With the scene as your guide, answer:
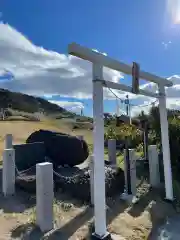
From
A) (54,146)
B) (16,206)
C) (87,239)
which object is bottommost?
(87,239)

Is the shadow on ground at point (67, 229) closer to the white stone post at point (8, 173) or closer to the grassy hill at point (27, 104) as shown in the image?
the white stone post at point (8, 173)

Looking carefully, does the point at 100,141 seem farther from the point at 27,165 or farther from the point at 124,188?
the point at 27,165

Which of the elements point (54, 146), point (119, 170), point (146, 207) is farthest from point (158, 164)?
point (54, 146)

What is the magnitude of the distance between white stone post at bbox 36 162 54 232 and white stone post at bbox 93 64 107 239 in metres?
0.78

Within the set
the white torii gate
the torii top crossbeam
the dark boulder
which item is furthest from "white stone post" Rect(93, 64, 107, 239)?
the dark boulder

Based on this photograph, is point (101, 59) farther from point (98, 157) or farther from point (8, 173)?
point (8, 173)

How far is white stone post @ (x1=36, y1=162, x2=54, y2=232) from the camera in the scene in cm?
428

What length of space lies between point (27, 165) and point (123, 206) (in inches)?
115

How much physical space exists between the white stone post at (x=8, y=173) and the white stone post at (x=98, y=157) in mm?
2199

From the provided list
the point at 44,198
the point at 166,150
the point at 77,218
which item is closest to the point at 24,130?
the point at 166,150

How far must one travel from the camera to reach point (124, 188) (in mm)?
6617

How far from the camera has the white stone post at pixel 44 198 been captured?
428cm

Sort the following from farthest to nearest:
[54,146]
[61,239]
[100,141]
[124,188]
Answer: [54,146]
[124,188]
[100,141]
[61,239]

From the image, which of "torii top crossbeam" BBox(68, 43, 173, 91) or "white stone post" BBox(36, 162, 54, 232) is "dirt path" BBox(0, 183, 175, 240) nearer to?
"white stone post" BBox(36, 162, 54, 232)
